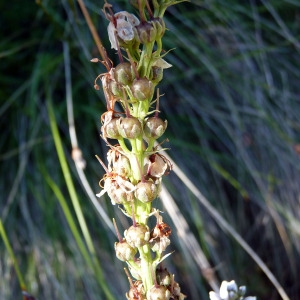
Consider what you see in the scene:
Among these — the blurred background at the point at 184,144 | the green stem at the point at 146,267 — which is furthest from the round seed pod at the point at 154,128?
the blurred background at the point at 184,144

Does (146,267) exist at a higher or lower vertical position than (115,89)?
lower

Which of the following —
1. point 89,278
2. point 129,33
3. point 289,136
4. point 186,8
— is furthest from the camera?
point 186,8

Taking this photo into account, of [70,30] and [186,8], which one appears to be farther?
[186,8]

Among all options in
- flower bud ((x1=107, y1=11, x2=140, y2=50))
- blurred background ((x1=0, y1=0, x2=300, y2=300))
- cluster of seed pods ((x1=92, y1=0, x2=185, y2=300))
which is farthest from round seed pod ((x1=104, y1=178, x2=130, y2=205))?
blurred background ((x1=0, y1=0, x2=300, y2=300))

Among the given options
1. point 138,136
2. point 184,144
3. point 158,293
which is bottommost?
point 158,293

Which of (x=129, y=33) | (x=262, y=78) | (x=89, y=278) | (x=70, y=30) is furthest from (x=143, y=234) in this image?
(x=262, y=78)

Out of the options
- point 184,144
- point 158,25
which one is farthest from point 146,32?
point 184,144

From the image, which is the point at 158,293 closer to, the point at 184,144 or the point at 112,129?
the point at 112,129

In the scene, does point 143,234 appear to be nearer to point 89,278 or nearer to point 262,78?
point 89,278
